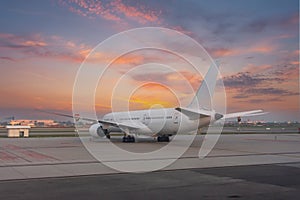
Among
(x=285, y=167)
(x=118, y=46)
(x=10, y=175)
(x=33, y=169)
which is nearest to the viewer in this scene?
(x=10, y=175)

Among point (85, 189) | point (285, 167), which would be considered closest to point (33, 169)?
point (85, 189)

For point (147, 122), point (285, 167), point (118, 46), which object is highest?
point (118, 46)

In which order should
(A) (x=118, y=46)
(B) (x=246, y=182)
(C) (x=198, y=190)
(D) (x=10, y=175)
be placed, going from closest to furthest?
(C) (x=198, y=190) → (B) (x=246, y=182) → (D) (x=10, y=175) → (A) (x=118, y=46)

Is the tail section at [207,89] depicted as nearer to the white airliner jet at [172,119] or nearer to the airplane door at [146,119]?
the white airliner jet at [172,119]

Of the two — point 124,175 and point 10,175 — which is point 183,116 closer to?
point 124,175

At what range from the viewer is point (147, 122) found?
35938 mm

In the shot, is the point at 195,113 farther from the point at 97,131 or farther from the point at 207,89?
the point at 97,131

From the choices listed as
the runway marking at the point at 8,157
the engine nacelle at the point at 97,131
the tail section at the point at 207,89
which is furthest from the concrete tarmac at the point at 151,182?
the engine nacelle at the point at 97,131

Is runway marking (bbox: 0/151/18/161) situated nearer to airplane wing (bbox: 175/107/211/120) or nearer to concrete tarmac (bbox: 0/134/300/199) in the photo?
concrete tarmac (bbox: 0/134/300/199)

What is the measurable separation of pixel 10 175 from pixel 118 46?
43.3 ft

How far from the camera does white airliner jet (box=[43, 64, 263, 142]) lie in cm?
2845

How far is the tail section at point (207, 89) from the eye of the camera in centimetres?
2945

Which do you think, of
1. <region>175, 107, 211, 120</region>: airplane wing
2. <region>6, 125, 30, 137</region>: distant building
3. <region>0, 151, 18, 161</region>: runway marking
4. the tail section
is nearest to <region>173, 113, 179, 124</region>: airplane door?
the tail section

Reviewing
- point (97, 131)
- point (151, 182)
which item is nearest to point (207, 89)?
point (97, 131)
